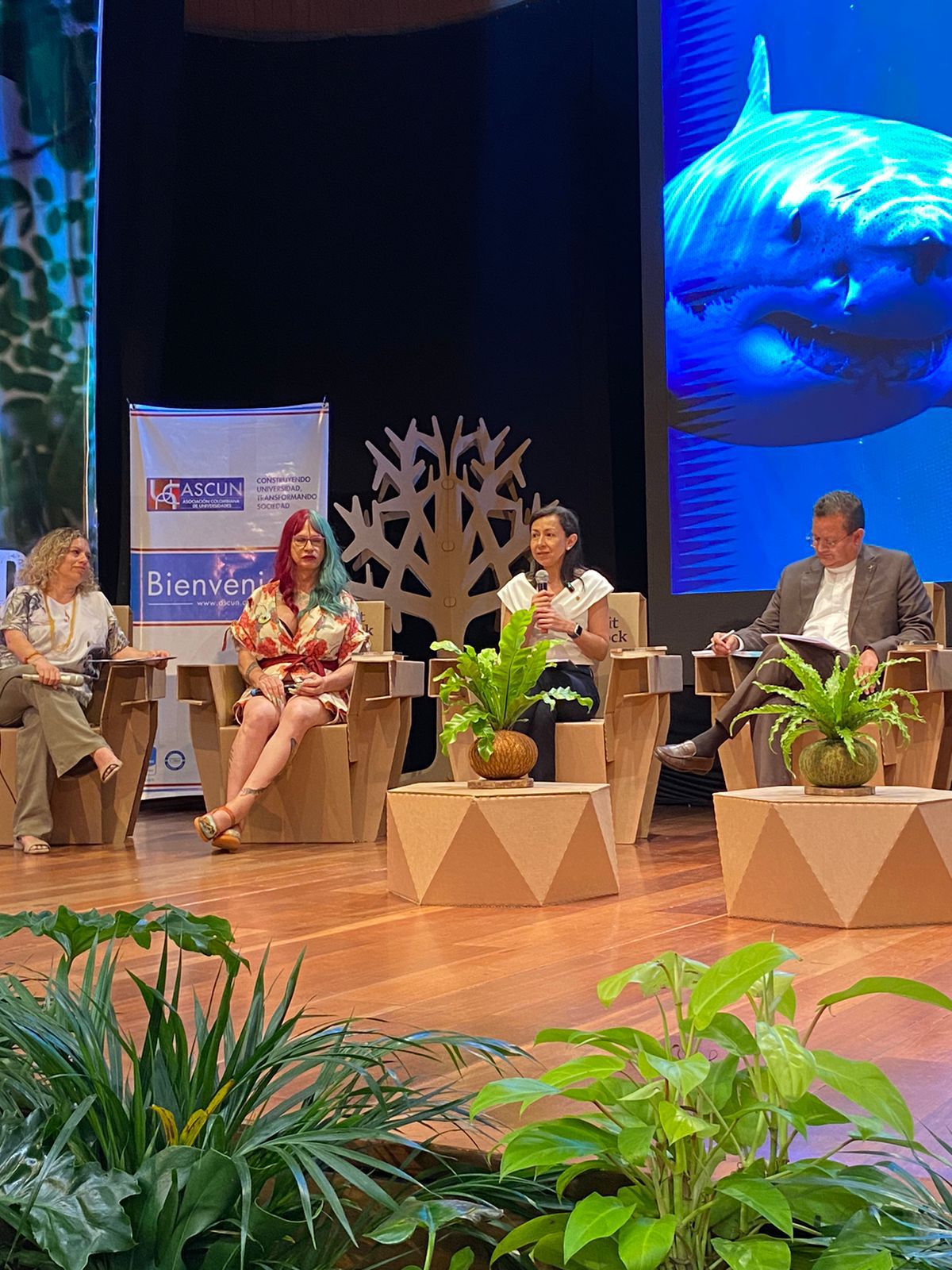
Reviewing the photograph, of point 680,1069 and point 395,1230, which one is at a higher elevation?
point 680,1069

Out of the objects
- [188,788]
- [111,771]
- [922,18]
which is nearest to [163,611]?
[188,788]

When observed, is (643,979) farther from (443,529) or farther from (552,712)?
(443,529)

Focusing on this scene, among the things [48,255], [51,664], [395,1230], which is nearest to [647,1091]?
[395,1230]

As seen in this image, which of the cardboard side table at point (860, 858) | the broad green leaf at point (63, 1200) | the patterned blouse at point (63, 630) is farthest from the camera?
the patterned blouse at point (63, 630)

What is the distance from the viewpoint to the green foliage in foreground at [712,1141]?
1.17 metres

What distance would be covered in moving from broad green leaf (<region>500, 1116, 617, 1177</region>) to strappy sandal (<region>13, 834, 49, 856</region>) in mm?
3529

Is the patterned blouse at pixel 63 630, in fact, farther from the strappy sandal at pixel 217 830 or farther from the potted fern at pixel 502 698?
the potted fern at pixel 502 698

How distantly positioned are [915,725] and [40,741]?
2.79 m

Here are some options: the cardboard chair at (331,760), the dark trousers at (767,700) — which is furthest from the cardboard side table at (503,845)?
the cardboard chair at (331,760)

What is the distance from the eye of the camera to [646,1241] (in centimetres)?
116

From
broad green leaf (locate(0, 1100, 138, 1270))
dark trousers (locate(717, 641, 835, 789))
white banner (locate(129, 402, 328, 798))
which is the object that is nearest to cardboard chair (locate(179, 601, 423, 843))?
white banner (locate(129, 402, 328, 798))

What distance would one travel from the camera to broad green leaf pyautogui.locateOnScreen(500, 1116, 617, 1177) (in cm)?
123

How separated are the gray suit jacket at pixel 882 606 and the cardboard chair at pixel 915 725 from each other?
0.08 m

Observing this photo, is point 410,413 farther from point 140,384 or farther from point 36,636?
point 36,636
